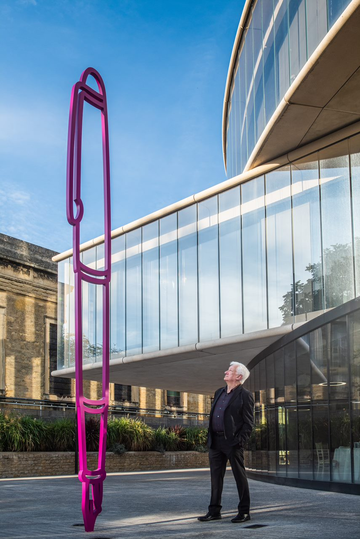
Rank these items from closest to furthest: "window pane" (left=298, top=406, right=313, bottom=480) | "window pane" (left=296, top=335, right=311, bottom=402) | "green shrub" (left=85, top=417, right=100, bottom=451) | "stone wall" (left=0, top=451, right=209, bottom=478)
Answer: "window pane" (left=298, top=406, right=313, bottom=480) → "window pane" (left=296, top=335, right=311, bottom=402) → "stone wall" (left=0, top=451, right=209, bottom=478) → "green shrub" (left=85, top=417, right=100, bottom=451)

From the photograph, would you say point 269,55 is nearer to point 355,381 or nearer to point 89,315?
point 355,381

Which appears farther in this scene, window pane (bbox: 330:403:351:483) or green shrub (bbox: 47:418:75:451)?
green shrub (bbox: 47:418:75:451)

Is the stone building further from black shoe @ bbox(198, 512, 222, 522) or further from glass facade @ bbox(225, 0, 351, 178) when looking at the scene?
black shoe @ bbox(198, 512, 222, 522)

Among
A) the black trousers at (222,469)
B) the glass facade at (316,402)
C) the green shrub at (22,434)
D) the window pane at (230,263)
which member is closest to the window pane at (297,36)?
the window pane at (230,263)

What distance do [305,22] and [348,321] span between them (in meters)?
7.57

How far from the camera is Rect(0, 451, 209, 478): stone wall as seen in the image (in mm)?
20484

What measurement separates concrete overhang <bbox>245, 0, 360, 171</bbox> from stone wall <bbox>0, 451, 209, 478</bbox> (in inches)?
443

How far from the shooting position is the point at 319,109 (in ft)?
56.3

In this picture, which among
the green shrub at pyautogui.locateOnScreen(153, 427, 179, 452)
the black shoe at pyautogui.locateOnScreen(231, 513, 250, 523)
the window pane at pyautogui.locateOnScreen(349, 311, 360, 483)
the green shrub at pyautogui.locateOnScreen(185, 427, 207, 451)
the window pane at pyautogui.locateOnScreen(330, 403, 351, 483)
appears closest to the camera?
the black shoe at pyautogui.locateOnScreen(231, 513, 250, 523)

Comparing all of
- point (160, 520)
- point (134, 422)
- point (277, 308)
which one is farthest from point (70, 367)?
point (160, 520)

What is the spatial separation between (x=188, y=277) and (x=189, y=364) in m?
4.11

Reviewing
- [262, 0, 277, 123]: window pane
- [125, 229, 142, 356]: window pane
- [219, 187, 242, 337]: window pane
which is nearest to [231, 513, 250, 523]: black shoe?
[262, 0, 277, 123]: window pane

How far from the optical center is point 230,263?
23.0 meters

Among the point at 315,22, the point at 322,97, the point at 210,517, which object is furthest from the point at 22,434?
the point at 210,517
